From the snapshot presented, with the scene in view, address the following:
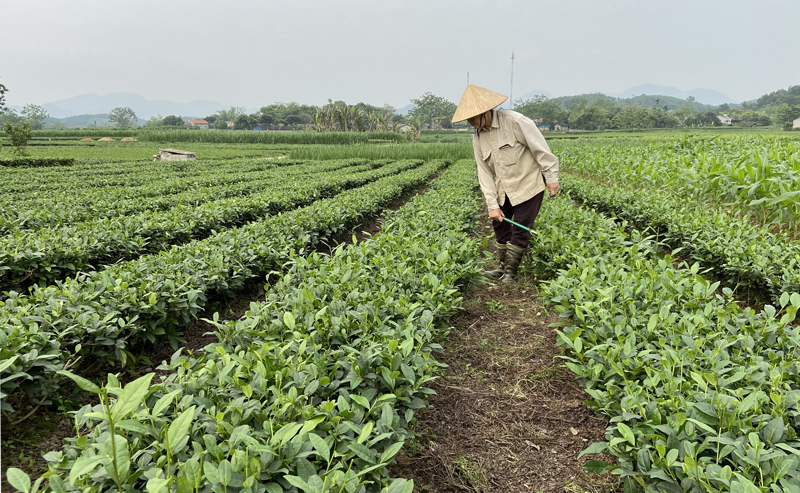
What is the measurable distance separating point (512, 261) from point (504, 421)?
7.69 ft

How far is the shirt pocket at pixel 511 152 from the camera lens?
4.12 metres

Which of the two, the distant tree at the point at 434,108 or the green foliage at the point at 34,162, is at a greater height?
the distant tree at the point at 434,108

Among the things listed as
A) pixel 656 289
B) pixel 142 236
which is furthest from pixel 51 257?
pixel 656 289

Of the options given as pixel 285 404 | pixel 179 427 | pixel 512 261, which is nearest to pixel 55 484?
pixel 179 427

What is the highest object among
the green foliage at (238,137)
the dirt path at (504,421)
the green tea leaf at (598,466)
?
the green foliage at (238,137)

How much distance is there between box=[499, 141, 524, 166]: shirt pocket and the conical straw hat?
1.44 feet

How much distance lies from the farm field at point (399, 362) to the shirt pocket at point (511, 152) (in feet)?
2.75

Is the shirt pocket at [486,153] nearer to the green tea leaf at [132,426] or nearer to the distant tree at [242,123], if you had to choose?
the green tea leaf at [132,426]

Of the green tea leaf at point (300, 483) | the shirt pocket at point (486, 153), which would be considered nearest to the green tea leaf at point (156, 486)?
the green tea leaf at point (300, 483)

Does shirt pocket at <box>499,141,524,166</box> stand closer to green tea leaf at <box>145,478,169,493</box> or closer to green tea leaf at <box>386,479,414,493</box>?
green tea leaf at <box>386,479,414,493</box>

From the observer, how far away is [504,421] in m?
2.30

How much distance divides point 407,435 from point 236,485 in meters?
0.68

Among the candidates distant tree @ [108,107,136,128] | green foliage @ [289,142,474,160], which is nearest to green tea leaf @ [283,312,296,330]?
green foliage @ [289,142,474,160]

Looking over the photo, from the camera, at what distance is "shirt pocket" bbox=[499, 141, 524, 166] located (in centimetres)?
412
